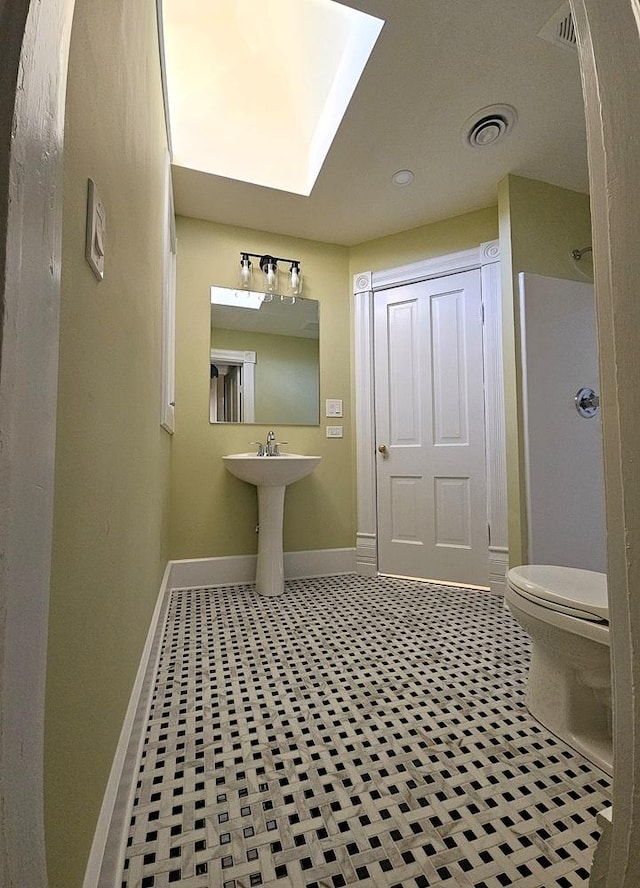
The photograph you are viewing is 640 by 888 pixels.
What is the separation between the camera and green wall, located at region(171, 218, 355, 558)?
8.51 feet

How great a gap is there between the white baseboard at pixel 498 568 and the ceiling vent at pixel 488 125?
85.3 inches

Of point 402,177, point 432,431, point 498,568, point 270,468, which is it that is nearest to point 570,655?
point 498,568

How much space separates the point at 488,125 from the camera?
1.96 meters

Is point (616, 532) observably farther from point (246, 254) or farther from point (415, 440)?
point (246, 254)

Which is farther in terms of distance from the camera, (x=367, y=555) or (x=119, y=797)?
(x=367, y=555)

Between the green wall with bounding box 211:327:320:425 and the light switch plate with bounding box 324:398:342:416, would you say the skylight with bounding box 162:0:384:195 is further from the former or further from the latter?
the light switch plate with bounding box 324:398:342:416

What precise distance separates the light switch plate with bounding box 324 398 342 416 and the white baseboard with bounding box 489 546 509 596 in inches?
52.7

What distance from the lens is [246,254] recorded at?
2730 mm

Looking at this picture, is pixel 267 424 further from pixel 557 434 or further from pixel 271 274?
pixel 557 434

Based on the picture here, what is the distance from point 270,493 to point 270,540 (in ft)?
0.93

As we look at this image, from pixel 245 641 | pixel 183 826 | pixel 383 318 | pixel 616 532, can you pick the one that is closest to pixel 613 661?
pixel 616 532

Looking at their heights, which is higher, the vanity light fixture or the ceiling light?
the ceiling light

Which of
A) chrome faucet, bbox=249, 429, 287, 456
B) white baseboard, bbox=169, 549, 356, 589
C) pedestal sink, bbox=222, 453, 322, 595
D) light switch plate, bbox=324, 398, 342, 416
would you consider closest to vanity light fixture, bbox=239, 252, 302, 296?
light switch plate, bbox=324, 398, 342, 416

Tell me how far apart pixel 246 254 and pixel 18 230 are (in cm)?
268
